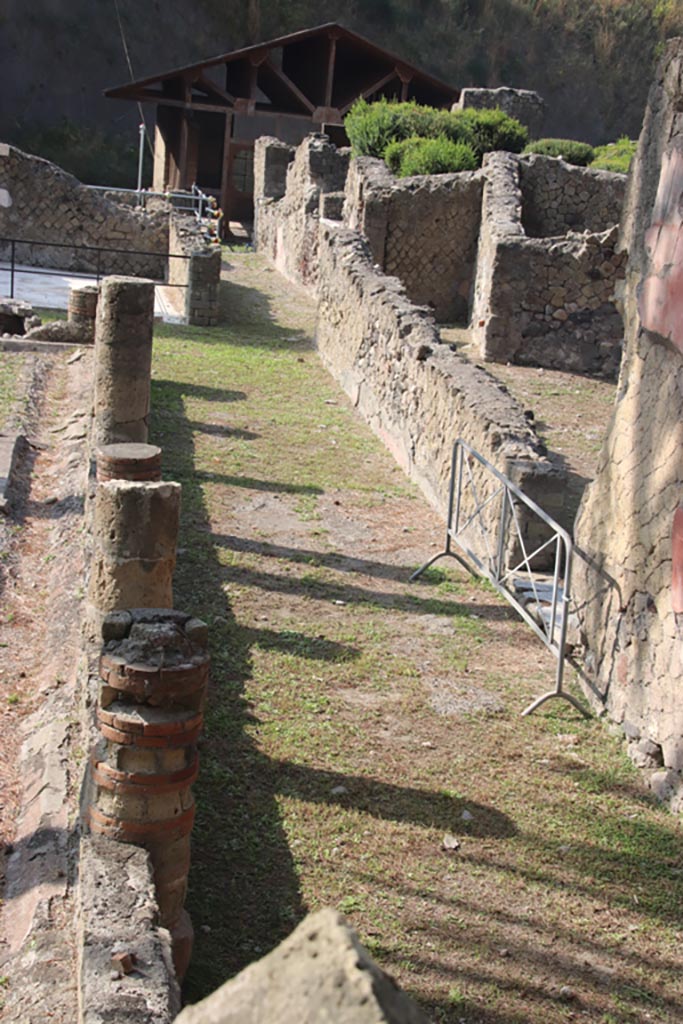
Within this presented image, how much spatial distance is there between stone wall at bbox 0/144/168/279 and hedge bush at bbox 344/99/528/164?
4434 mm

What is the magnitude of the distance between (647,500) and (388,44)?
4317 centimetres

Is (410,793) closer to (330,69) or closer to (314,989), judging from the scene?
(314,989)

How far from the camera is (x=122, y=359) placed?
10422 mm

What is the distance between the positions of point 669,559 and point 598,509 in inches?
41.2

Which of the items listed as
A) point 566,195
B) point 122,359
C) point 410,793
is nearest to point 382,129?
point 566,195

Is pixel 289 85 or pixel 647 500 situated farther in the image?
pixel 289 85

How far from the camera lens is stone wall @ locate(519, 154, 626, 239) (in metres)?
20.3

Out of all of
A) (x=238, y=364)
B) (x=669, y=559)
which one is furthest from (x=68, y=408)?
(x=669, y=559)

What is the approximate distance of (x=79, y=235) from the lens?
24578 mm

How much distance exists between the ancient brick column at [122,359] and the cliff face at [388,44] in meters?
32.3

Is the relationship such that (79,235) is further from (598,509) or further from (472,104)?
(598,509)

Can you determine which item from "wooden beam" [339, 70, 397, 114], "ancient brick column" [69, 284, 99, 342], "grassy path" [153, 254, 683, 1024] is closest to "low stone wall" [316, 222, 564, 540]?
"grassy path" [153, 254, 683, 1024]

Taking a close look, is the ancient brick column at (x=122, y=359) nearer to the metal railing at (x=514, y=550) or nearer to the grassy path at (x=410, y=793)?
the grassy path at (x=410, y=793)

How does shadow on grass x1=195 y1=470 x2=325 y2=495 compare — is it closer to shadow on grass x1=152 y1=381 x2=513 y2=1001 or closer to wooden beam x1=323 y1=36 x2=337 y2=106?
shadow on grass x1=152 y1=381 x2=513 y2=1001
